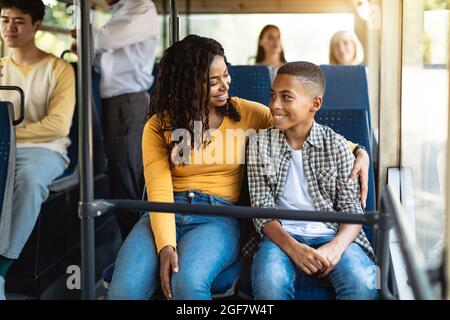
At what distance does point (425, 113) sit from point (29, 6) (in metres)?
2.17

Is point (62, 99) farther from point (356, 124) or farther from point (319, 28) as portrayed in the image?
point (319, 28)

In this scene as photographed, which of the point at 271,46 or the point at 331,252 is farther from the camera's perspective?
the point at 271,46

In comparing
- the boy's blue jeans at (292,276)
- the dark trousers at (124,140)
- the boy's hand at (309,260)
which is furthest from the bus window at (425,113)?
the dark trousers at (124,140)

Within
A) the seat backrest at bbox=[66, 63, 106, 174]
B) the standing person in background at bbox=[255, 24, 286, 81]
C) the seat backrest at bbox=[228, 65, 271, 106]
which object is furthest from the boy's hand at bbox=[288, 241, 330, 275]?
the standing person in background at bbox=[255, 24, 286, 81]

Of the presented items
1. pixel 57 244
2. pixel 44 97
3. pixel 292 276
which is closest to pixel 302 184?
pixel 292 276

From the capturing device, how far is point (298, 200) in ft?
7.95

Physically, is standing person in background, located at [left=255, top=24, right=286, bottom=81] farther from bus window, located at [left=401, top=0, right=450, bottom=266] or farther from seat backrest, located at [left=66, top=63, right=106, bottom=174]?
bus window, located at [left=401, top=0, right=450, bottom=266]

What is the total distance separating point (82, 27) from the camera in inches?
83.5

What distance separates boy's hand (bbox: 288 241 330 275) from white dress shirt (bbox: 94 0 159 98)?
2269 millimetres

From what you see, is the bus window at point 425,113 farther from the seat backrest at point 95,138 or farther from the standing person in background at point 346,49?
the standing person in background at point 346,49

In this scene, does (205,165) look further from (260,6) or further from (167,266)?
(260,6)

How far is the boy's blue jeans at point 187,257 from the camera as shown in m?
2.23

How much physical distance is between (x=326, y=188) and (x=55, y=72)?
1.97 meters
